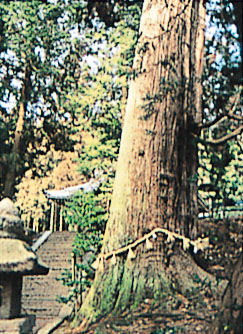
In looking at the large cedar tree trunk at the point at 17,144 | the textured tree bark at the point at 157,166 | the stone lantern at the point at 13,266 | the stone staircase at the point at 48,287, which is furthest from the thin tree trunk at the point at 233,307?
the large cedar tree trunk at the point at 17,144

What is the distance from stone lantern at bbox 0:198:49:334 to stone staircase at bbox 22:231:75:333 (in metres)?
4.15

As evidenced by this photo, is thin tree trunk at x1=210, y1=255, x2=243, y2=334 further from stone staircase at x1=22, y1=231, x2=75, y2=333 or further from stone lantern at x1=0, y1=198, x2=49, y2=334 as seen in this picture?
stone staircase at x1=22, y1=231, x2=75, y2=333

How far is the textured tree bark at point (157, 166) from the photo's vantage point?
510 cm

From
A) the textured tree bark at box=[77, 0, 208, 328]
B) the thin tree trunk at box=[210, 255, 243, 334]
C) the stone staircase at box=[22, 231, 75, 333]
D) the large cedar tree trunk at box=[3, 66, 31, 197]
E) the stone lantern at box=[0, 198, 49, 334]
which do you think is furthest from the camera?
the large cedar tree trunk at box=[3, 66, 31, 197]

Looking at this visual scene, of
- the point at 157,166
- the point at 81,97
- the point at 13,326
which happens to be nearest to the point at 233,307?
the point at 157,166

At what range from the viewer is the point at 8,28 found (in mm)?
18062

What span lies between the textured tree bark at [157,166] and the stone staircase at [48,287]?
15.7 ft

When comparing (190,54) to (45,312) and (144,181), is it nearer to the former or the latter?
(144,181)

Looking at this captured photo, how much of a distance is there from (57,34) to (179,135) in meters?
13.6

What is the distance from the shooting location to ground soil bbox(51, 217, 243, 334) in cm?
362

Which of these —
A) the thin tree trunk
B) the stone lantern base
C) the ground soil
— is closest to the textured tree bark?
the ground soil

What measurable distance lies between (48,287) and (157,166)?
8.59m

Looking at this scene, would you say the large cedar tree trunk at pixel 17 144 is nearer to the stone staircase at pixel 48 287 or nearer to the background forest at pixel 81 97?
the background forest at pixel 81 97

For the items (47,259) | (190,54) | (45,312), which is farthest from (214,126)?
(47,259)
